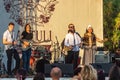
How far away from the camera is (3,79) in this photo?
14.5m

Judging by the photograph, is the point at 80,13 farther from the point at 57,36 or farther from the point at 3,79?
the point at 3,79

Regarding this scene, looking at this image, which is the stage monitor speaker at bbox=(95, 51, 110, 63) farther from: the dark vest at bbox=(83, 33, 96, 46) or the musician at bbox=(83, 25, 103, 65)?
the dark vest at bbox=(83, 33, 96, 46)

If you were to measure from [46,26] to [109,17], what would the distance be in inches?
554

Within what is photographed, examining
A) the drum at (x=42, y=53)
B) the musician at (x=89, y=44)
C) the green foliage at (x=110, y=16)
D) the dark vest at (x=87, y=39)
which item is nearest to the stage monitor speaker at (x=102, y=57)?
the drum at (x=42, y=53)

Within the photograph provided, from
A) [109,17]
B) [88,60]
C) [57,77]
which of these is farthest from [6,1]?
[109,17]

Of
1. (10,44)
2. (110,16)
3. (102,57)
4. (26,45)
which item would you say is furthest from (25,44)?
(110,16)

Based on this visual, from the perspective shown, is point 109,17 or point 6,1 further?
point 109,17

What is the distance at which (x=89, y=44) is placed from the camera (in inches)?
605

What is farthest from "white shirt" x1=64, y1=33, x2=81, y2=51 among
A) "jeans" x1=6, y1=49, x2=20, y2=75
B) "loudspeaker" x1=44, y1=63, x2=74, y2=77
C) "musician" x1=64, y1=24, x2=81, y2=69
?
"jeans" x1=6, y1=49, x2=20, y2=75

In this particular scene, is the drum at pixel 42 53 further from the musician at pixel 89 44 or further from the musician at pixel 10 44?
the musician at pixel 10 44

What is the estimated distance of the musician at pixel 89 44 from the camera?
15195 millimetres

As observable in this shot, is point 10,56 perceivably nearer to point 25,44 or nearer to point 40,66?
point 25,44

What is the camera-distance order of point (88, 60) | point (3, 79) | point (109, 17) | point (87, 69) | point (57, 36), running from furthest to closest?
point (109, 17), point (57, 36), point (88, 60), point (3, 79), point (87, 69)

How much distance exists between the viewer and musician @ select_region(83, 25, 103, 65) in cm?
1520
